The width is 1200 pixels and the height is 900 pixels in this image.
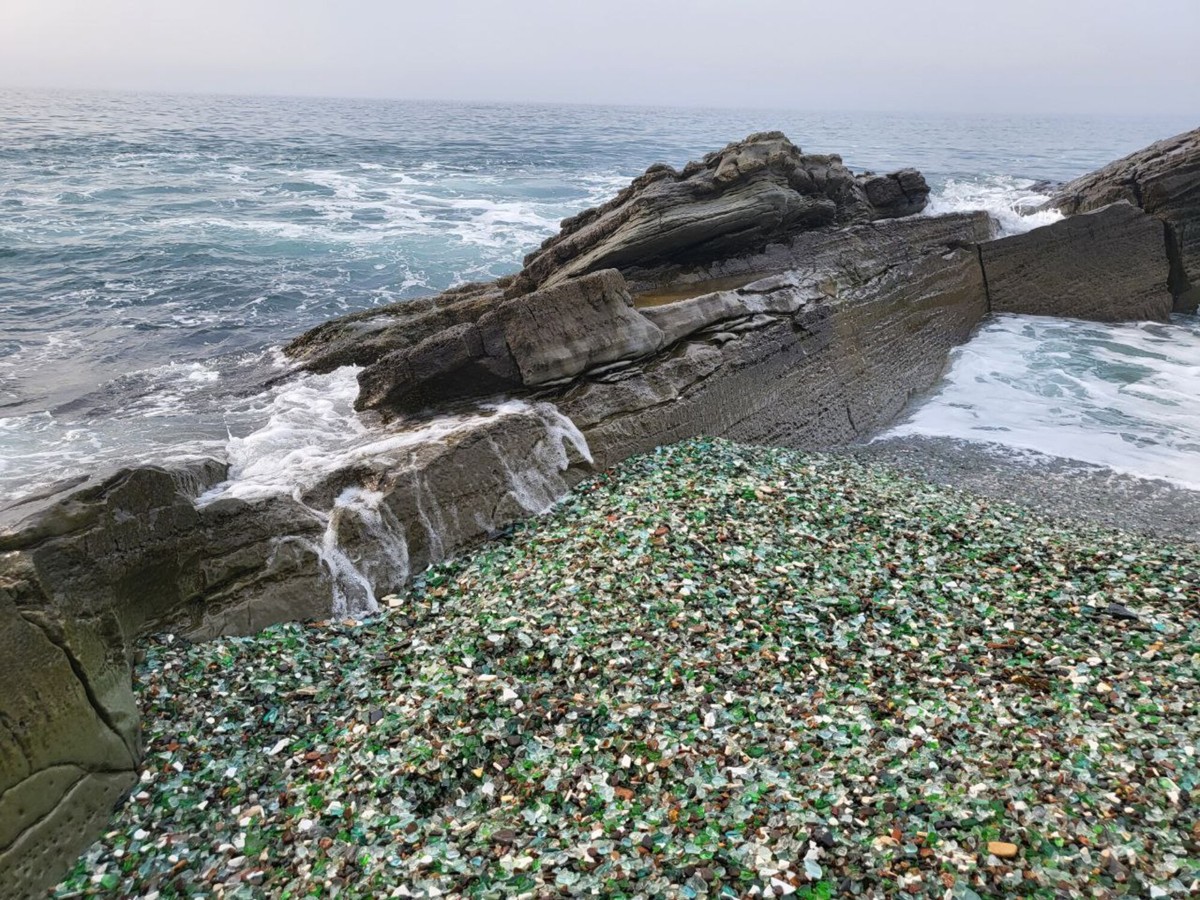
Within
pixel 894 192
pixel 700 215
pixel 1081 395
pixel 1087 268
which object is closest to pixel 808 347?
pixel 700 215

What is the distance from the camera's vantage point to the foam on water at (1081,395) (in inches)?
448

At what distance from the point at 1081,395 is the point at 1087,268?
16.6 ft

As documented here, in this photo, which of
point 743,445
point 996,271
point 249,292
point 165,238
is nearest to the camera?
point 743,445

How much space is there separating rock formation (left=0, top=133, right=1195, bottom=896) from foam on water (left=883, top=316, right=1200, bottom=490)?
608mm

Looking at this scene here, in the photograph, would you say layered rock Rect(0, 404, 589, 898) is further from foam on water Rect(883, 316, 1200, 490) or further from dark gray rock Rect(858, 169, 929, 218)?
dark gray rock Rect(858, 169, 929, 218)

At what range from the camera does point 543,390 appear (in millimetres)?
9547

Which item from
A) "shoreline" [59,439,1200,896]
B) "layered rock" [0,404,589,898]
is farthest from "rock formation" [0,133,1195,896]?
"shoreline" [59,439,1200,896]

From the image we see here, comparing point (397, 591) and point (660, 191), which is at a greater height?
point (660, 191)

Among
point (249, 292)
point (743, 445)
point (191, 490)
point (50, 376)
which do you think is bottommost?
point (743, 445)

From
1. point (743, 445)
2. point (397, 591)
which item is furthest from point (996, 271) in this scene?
point (397, 591)

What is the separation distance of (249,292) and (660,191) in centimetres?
1051

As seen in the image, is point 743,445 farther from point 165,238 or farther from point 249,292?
point 165,238

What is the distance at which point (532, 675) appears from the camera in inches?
220

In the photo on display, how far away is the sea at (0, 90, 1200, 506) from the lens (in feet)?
33.4
